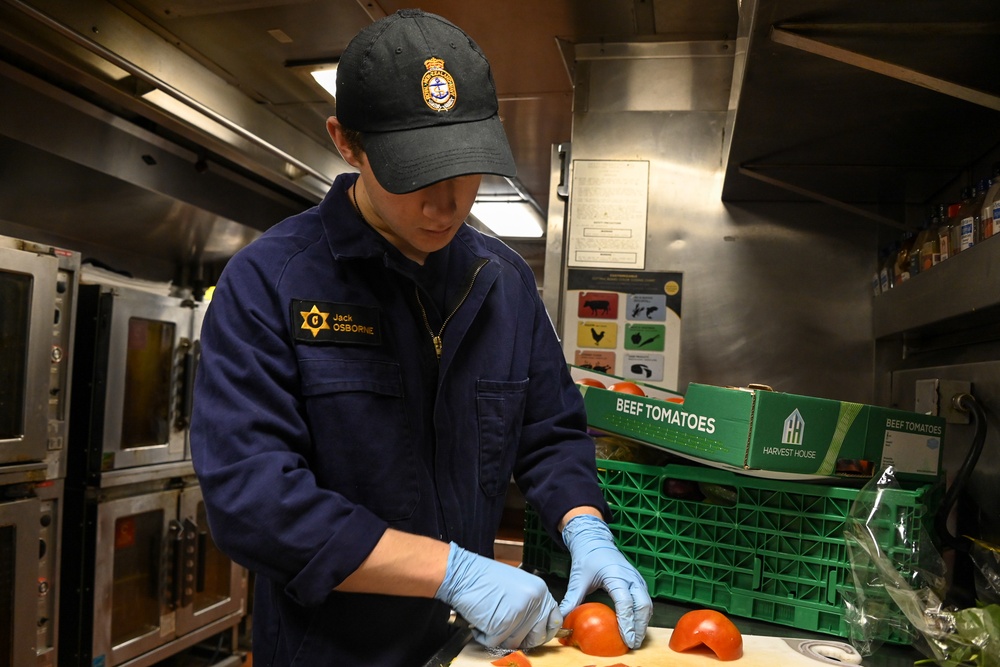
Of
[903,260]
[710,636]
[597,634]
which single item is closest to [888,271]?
[903,260]

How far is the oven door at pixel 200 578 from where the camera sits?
3.93m

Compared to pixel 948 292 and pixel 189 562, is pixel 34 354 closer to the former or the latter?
pixel 189 562

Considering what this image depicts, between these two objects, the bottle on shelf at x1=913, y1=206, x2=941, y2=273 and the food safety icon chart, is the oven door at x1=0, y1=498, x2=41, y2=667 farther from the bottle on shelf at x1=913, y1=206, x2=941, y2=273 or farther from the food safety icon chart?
the bottle on shelf at x1=913, y1=206, x2=941, y2=273

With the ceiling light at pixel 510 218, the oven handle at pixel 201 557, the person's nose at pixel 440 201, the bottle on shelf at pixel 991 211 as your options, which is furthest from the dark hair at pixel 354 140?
the ceiling light at pixel 510 218

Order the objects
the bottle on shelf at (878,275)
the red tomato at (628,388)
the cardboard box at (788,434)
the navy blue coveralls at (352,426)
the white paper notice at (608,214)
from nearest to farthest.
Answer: the navy blue coveralls at (352,426) → the cardboard box at (788,434) → the red tomato at (628,388) → the bottle on shelf at (878,275) → the white paper notice at (608,214)

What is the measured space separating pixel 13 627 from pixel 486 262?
2686mm

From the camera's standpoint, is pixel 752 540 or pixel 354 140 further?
pixel 752 540

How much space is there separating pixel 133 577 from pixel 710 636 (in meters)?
3.37

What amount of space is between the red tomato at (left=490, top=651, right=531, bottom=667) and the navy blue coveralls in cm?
22

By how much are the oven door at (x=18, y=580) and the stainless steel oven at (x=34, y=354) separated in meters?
0.16

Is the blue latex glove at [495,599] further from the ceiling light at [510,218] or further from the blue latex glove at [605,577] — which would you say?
the ceiling light at [510,218]

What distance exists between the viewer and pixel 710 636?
1.21m

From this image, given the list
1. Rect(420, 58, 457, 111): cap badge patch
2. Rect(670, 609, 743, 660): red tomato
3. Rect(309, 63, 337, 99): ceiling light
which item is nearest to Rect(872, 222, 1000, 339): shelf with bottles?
Rect(670, 609, 743, 660): red tomato

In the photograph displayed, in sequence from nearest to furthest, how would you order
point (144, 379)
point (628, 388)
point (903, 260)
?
point (628, 388) < point (903, 260) < point (144, 379)
